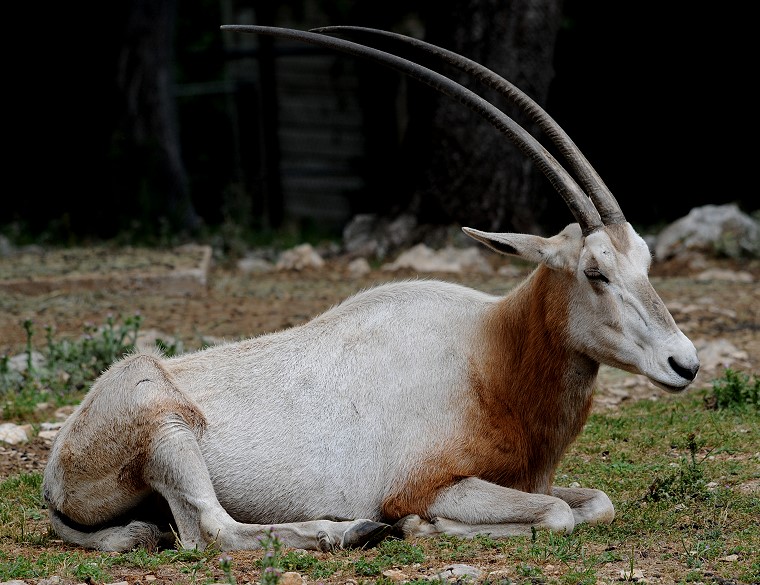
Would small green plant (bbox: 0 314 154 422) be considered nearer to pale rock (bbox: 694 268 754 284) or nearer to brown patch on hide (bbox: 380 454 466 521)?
brown patch on hide (bbox: 380 454 466 521)

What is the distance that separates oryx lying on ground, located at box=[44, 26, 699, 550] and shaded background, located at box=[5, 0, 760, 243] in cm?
738

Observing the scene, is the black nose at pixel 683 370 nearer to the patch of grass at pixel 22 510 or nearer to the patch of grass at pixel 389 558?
the patch of grass at pixel 389 558

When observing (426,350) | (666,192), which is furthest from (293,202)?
(426,350)

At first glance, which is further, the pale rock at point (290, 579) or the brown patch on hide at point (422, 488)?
the brown patch on hide at point (422, 488)

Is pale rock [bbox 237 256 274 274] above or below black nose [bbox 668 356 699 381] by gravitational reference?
below

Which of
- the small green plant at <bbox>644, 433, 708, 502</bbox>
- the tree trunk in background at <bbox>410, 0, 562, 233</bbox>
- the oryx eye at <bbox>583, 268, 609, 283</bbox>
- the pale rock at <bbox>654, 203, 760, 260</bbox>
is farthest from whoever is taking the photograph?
the tree trunk in background at <bbox>410, 0, 562, 233</bbox>

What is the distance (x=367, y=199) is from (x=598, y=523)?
13.6 metres

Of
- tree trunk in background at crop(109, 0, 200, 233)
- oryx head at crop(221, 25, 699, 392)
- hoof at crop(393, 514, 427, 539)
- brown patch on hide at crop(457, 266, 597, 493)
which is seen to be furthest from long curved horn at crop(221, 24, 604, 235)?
tree trunk in background at crop(109, 0, 200, 233)

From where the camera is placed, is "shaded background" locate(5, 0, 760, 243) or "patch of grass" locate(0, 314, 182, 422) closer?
"patch of grass" locate(0, 314, 182, 422)

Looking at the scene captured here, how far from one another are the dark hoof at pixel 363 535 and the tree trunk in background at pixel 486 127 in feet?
26.6

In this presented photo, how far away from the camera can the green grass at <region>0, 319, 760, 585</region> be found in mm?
4383

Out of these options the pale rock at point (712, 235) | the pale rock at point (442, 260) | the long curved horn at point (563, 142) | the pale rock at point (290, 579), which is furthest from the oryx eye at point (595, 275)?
the pale rock at point (712, 235)

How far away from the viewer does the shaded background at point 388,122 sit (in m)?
12.9

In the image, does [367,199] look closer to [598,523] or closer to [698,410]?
[698,410]
